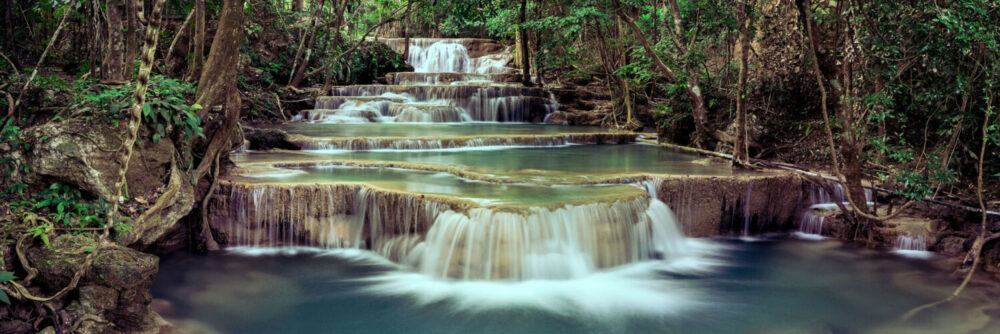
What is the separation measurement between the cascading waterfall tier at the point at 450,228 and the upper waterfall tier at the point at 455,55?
18580 mm

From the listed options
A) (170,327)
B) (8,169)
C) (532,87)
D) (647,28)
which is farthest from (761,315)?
(532,87)

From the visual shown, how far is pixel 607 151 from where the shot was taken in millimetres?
11633

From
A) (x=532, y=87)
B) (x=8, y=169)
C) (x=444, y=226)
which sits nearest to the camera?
(x=8, y=169)

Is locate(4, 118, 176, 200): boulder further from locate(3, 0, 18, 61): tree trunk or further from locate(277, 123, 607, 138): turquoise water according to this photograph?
locate(277, 123, 607, 138): turquoise water

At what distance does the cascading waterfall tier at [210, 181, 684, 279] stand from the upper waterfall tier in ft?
61.0

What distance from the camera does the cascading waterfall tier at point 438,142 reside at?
1073cm

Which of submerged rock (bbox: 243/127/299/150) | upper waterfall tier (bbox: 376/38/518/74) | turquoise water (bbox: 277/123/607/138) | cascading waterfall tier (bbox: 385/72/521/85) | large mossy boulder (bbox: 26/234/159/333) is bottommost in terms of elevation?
large mossy boulder (bbox: 26/234/159/333)

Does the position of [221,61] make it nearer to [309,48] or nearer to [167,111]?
[167,111]

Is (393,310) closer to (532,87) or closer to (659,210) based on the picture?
(659,210)

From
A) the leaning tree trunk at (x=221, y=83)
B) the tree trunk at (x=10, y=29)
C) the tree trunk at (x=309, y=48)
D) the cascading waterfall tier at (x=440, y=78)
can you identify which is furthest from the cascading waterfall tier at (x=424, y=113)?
the leaning tree trunk at (x=221, y=83)

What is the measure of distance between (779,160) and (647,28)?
16.9ft

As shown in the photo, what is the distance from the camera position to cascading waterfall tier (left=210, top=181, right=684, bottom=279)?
599 centimetres

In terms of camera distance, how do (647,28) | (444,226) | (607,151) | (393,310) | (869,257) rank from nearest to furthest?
(393,310), (444,226), (869,257), (607,151), (647,28)

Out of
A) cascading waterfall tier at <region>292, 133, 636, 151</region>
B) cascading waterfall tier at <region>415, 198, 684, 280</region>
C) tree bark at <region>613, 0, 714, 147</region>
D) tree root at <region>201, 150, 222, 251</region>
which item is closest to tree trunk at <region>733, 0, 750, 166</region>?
tree bark at <region>613, 0, 714, 147</region>
